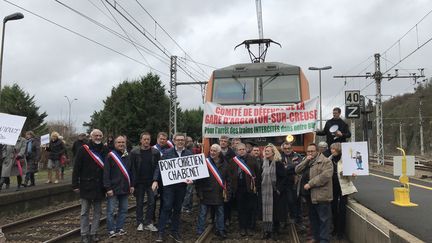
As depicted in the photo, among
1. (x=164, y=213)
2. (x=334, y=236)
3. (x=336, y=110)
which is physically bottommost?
(x=334, y=236)

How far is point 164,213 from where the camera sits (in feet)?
27.0

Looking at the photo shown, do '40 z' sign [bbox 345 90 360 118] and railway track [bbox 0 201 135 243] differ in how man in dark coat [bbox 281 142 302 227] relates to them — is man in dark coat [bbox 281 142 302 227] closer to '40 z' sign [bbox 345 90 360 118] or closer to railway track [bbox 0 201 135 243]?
railway track [bbox 0 201 135 243]

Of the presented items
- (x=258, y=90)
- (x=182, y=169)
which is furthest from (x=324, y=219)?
(x=258, y=90)

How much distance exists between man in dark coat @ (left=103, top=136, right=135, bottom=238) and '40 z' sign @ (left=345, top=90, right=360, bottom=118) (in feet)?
25.7

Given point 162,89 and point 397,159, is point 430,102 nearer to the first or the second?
point 162,89

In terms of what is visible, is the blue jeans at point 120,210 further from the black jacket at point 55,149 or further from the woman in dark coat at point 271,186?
the black jacket at point 55,149

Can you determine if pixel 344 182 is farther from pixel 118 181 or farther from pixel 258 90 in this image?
pixel 118 181

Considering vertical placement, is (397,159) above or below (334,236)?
above

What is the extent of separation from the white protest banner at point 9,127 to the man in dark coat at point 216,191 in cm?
420

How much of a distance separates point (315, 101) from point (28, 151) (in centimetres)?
913

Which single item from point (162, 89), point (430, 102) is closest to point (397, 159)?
point (162, 89)

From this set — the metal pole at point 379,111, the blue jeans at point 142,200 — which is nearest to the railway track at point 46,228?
the blue jeans at point 142,200

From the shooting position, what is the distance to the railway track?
8.61 m

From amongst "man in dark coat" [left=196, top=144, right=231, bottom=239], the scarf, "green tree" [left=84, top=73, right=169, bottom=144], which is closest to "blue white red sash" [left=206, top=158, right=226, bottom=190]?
"man in dark coat" [left=196, top=144, right=231, bottom=239]
